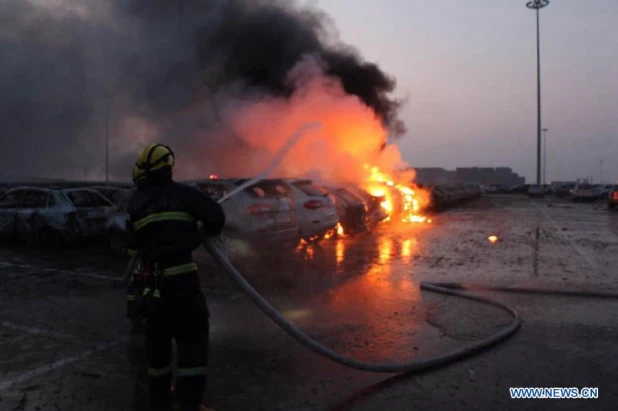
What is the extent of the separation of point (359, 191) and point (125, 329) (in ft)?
34.5

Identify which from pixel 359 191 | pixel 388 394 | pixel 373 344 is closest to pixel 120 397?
pixel 388 394

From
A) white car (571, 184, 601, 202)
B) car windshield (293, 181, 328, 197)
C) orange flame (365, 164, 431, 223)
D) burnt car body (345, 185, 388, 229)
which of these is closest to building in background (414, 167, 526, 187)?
white car (571, 184, 601, 202)

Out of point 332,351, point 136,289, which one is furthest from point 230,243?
point 332,351

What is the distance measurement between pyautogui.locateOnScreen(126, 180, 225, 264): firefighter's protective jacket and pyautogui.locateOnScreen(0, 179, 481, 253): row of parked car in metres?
5.52

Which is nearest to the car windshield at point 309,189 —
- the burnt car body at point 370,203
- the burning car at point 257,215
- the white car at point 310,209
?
the white car at point 310,209

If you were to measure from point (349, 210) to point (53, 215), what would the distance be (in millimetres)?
6982

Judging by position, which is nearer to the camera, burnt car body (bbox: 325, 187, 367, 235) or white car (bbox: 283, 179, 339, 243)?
white car (bbox: 283, 179, 339, 243)

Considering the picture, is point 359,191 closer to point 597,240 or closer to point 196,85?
point 597,240

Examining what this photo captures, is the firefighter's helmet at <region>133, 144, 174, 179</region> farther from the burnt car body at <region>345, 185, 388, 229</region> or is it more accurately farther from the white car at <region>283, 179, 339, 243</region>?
the burnt car body at <region>345, 185, 388, 229</region>

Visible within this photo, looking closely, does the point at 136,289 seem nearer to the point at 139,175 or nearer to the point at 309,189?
the point at 139,175

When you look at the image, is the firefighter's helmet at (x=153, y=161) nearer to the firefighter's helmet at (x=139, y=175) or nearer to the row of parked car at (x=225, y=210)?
the firefighter's helmet at (x=139, y=175)

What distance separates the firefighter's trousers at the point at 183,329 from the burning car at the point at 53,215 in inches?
343

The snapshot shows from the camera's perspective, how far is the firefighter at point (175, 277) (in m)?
3.17

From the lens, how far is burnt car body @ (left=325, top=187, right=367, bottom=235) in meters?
13.5
